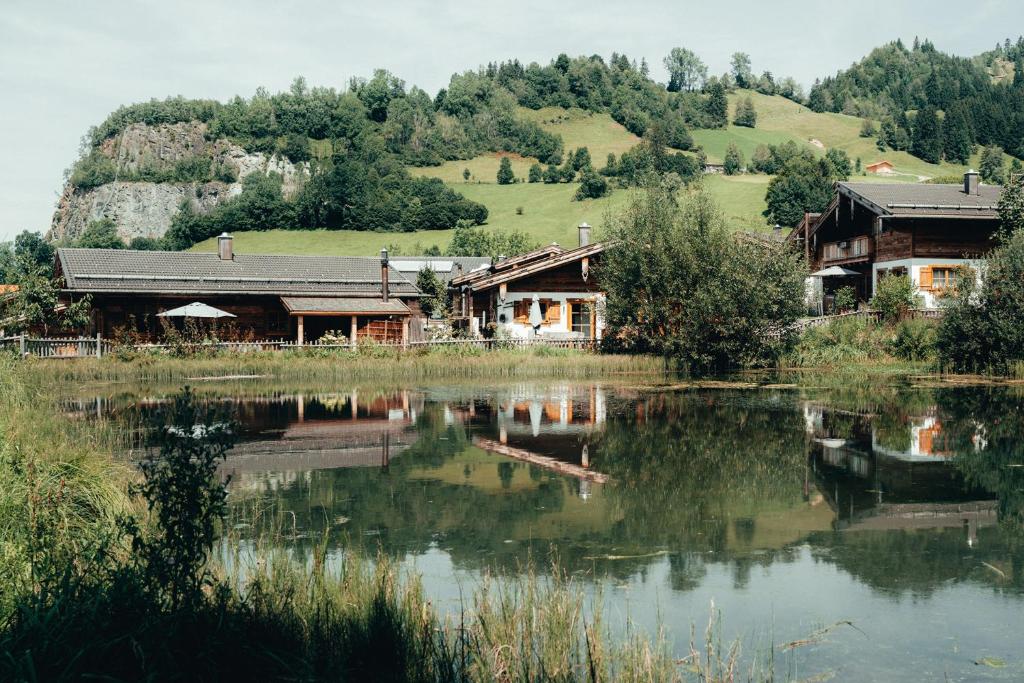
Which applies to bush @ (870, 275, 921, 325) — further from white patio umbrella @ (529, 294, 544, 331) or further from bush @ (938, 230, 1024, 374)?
white patio umbrella @ (529, 294, 544, 331)

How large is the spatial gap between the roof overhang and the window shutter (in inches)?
868

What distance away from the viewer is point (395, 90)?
493 ft

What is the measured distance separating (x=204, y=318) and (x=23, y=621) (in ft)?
109

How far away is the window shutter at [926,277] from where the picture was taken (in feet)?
124

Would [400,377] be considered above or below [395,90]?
below

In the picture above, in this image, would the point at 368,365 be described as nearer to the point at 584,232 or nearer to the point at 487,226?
the point at 584,232

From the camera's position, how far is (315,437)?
50.7ft

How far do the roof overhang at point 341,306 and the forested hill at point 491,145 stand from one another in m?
46.5

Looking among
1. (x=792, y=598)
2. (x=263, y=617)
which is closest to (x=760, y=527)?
(x=792, y=598)

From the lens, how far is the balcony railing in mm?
42031

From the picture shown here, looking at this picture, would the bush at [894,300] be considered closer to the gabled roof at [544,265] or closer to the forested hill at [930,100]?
the gabled roof at [544,265]

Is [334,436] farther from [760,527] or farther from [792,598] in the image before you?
[792,598]

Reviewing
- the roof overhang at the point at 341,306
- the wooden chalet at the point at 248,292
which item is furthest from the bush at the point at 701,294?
the roof overhang at the point at 341,306

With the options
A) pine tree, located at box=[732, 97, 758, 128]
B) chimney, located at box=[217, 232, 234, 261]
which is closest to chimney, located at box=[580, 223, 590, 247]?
chimney, located at box=[217, 232, 234, 261]
